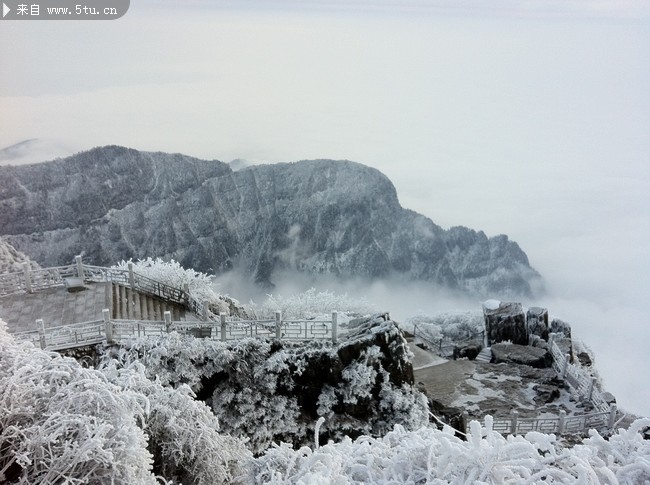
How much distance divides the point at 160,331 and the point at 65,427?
6229 mm

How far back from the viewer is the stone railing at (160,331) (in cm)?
1104

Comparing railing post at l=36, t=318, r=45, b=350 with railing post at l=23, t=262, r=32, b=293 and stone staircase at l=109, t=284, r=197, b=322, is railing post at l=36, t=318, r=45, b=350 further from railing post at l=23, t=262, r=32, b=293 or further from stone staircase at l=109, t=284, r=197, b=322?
railing post at l=23, t=262, r=32, b=293

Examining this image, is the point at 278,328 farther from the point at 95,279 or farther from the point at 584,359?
the point at 584,359

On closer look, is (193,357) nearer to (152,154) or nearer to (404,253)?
(152,154)

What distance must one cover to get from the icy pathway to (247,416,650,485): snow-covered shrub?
13.3m

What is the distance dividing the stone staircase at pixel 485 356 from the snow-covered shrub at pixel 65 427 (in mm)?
15431

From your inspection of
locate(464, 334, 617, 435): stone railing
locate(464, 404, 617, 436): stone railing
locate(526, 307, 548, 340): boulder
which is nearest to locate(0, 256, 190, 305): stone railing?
locate(464, 404, 617, 436): stone railing

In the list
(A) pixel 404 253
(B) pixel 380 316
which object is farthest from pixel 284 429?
(A) pixel 404 253

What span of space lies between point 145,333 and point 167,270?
5244 millimetres

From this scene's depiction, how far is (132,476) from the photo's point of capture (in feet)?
18.3

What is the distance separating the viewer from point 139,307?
13.6 metres

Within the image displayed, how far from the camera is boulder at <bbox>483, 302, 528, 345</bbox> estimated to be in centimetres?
2075

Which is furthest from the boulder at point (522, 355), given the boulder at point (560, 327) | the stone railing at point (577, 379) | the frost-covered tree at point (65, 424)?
the frost-covered tree at point (65, 424)

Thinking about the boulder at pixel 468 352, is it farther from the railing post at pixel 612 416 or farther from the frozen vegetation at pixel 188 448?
the frozen vegetation at pixel 188 448
